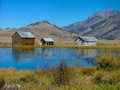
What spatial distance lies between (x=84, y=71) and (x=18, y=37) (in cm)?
5689

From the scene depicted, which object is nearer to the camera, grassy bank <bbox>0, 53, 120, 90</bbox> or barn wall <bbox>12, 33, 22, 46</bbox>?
grassy bank <bbox>0, 53, 120, 90</bbox>

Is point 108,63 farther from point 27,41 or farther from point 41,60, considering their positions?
point 27,41

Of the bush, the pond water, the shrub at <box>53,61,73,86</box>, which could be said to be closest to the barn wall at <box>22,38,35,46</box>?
the pond water

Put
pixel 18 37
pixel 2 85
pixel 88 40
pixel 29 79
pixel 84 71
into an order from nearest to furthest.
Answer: pixel 2 85, pixel 29 79, pixel 84 71, pixel 18 37, pixel 88 40

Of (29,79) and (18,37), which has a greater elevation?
(18,37)

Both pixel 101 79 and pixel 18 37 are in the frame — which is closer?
pixel 101 79

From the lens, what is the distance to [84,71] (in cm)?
1470

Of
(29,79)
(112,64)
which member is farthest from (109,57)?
(29,79)

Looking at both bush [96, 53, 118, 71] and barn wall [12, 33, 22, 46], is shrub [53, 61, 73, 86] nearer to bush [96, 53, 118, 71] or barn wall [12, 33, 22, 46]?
bush [96, 53, 118, 71]

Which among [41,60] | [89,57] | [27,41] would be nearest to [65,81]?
[41,60]

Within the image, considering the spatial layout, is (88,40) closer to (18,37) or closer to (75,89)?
(18,37)

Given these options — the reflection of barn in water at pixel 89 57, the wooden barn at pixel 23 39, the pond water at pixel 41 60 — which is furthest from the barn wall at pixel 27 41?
the reflection of barn in water at pixel 89 57

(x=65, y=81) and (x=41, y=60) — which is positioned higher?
(x=65, y=81)

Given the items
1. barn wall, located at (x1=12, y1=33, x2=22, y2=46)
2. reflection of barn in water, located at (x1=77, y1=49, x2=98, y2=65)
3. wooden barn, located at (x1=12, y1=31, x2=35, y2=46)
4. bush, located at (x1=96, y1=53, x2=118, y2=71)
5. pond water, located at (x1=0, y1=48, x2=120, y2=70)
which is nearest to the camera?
bush, located at (x1=96, y1=53, x2=118, y2=71)
